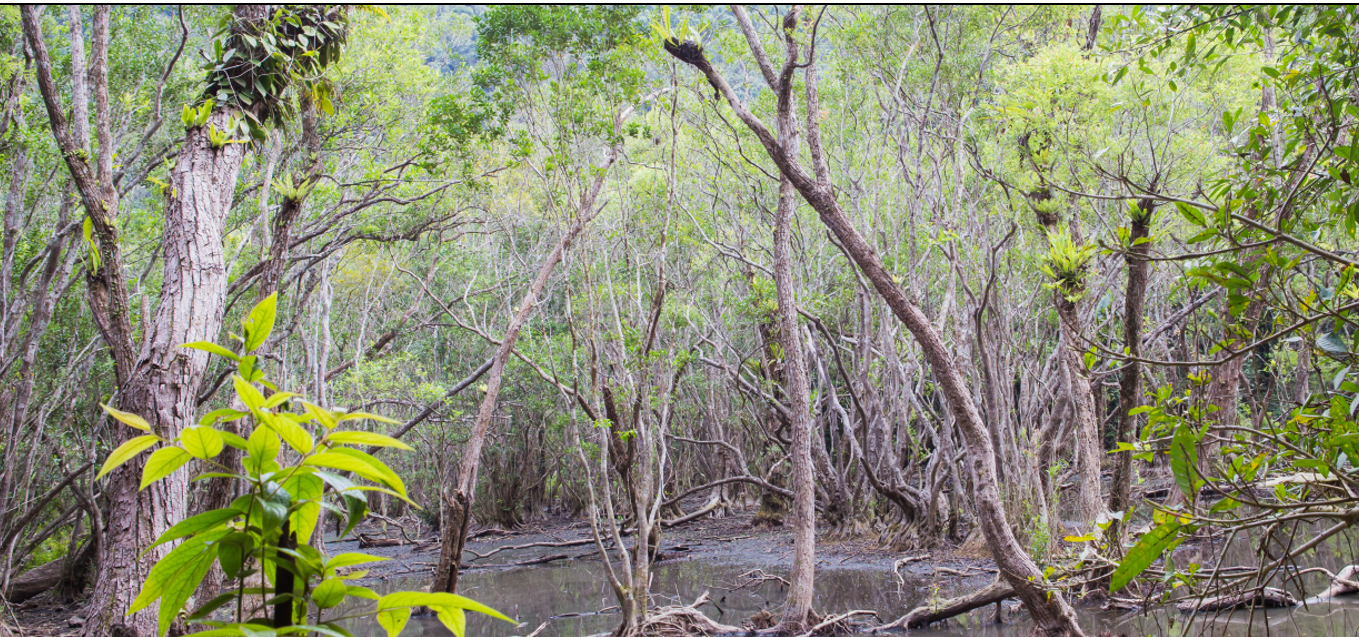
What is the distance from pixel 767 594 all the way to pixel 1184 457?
7.78 meters

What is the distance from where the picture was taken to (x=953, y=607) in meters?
6.24

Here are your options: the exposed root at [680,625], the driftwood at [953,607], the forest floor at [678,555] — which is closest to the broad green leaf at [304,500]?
the exposed root at [680,625]

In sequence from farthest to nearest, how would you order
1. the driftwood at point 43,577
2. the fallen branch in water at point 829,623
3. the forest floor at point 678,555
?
1. the driftwood at point 43,577
2. the forest floor at point 678,555
3. the fallen branch in water at point 829,623

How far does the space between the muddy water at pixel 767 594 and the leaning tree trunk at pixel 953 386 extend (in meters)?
1.59

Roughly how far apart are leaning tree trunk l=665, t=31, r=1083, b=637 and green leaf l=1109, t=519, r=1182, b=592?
3.09 meters

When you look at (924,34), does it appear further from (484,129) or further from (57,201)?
(57,201)

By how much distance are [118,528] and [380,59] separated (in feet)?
31.5

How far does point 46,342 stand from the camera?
354 inches

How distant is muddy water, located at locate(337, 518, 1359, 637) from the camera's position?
5887mm

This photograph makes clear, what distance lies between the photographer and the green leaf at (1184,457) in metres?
1.53

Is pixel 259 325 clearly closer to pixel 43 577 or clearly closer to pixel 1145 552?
pixel 1145 552

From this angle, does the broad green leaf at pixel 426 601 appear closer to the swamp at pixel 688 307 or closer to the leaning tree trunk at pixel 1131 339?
the swamp at pixel 688 307

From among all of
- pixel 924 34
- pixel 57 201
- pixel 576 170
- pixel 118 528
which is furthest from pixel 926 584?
pixel 57 201

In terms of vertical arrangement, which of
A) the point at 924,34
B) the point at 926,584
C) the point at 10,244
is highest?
the point at 924,34
